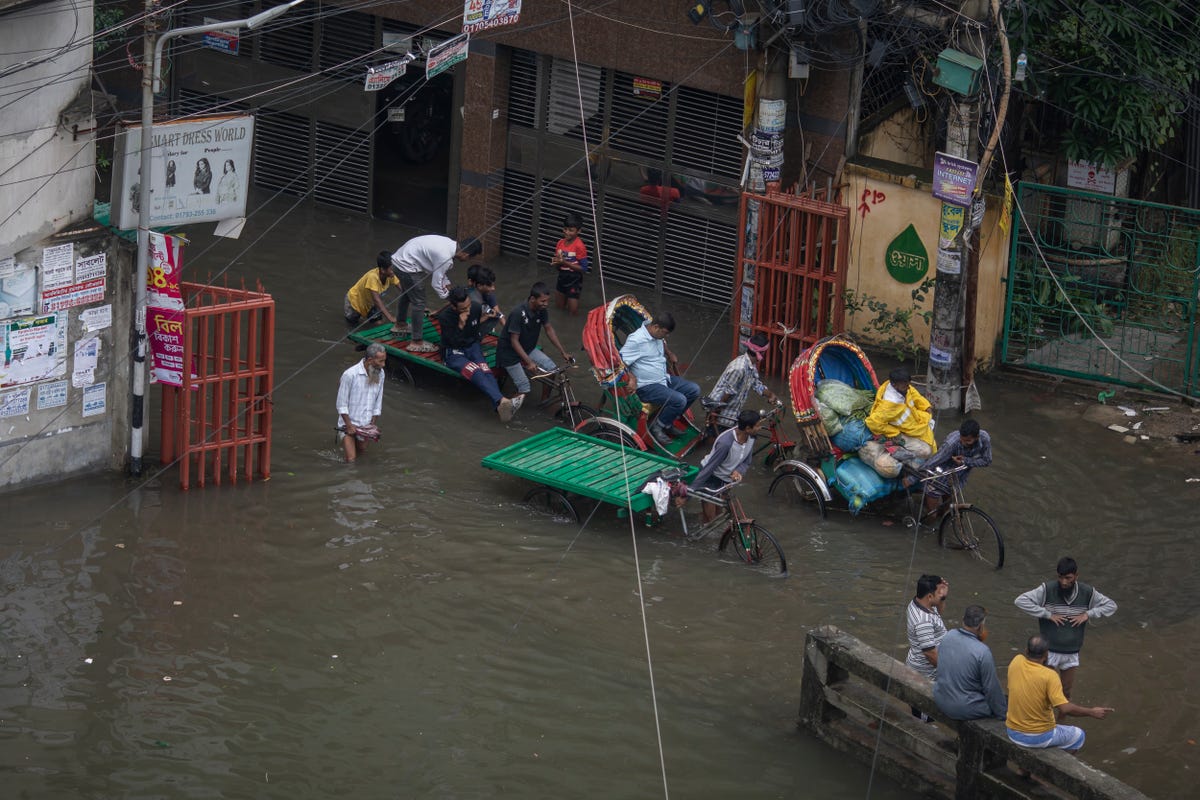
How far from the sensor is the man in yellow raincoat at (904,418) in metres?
13.4

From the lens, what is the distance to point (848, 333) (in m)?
17.5

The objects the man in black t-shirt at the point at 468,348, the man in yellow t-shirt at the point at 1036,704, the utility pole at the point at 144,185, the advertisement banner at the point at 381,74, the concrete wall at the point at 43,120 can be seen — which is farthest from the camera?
the advertisement banner at the point at 381,74

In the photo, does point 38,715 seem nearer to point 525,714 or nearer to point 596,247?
point 525,714

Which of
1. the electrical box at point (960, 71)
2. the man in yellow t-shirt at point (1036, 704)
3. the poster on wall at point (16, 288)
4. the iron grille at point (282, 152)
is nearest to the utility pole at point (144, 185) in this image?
the poster on wall at point (16, 288)

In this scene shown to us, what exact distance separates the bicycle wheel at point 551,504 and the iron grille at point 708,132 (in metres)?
5.85

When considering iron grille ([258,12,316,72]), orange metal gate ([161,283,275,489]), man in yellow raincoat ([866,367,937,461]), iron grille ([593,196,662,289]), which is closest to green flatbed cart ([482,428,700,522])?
man in yellow raincoat ([866,367,937,461])

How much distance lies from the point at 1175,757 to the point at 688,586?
3809mm

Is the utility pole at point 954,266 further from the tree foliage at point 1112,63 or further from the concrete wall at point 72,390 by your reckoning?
the concrete wall at point 72,390

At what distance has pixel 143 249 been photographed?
13.1m

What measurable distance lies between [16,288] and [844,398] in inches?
272

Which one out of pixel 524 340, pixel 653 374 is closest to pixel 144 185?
pixel 524 340

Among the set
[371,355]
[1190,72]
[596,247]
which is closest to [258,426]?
[371,355]

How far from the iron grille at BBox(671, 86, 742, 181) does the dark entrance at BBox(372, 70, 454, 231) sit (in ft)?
12.9

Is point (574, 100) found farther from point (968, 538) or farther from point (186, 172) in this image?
point (968, 538)
